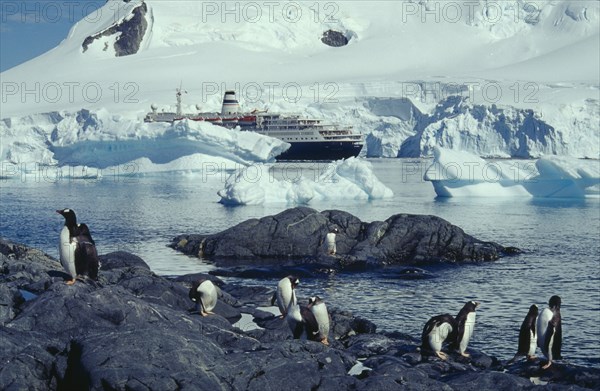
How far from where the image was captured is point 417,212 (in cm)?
3075

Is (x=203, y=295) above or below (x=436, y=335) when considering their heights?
above

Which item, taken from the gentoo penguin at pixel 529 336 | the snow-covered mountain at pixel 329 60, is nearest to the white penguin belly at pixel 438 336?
the gentoo penguin at pixel 529 336

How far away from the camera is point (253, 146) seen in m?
50.0

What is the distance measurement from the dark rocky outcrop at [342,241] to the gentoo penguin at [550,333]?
9130 millimetres

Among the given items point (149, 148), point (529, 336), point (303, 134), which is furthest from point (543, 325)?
point (303, 134)

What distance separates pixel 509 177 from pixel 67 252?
2690 cm

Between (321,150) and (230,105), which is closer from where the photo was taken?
(321,150)

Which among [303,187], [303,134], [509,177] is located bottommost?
[303,187]

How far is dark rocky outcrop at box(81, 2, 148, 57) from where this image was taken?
124375 mm

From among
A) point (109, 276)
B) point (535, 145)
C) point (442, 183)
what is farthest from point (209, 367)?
point (535, 145)

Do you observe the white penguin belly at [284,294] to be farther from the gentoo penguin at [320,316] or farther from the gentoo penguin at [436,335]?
the gentoo penguin at [436,335]

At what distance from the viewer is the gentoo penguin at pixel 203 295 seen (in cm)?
1142

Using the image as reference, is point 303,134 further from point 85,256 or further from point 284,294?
point 85,256

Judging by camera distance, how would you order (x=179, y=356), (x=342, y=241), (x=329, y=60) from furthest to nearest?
(x=329, y=60) < (x=342, y=241) < (x=179, y=356)
